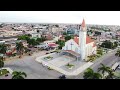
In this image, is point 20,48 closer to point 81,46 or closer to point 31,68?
point 31,68

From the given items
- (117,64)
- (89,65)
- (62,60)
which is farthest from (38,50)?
(117,64)

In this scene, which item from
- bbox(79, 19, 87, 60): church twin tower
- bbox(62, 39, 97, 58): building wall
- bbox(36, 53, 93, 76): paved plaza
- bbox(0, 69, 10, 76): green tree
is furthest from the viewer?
bbox(62, 39, 97, 58): building wall

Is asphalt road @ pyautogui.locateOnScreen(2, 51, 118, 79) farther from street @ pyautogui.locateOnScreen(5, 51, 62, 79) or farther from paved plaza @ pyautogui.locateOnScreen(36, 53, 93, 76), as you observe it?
paved plaza @ pyautogui.locateOnScreen(36, 53, 93, 76)

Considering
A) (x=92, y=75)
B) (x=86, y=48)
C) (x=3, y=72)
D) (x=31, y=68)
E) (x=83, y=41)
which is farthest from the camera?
(x=86, y=48)

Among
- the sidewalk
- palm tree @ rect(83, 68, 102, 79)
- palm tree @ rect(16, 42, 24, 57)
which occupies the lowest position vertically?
the sidewalk

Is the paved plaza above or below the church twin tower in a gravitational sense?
below

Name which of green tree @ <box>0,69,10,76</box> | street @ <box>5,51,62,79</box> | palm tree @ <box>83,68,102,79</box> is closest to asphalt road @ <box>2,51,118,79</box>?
street @ <box>5,51,62,79</box>

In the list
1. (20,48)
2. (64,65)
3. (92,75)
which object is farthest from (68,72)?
(20,48)

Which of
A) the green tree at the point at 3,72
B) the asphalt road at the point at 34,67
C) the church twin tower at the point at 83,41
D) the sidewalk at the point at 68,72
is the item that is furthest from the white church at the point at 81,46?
the green tree at the point at 3,72

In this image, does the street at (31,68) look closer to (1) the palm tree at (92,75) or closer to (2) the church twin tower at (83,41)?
(1) the palm tree at (92,75)
